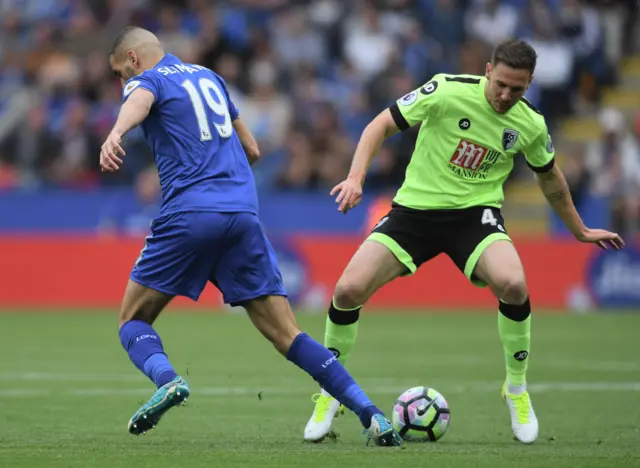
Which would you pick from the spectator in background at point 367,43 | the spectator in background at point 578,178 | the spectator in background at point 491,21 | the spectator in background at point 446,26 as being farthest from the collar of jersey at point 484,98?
the spectator in background at point 491,21

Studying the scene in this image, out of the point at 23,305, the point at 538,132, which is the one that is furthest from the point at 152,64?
the point at 23,305

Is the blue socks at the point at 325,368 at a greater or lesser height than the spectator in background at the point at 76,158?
greater

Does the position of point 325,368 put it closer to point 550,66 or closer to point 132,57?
point 132,57

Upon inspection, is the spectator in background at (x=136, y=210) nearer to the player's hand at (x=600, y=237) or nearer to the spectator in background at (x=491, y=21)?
the spectator in background at (x=491, y=21)

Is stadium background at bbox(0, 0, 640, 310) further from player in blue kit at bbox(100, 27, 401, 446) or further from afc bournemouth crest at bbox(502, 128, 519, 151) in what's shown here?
player in blue kit at bbox(100, 27, 401, 446)

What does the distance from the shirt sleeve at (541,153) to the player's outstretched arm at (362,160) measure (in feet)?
2.97

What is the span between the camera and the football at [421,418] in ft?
25.2

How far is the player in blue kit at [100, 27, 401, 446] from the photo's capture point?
22.9 feet

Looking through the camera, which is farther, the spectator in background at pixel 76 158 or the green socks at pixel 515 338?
the spectator in background at pixel 76 158

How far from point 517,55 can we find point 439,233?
128cm

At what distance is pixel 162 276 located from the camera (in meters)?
7.03

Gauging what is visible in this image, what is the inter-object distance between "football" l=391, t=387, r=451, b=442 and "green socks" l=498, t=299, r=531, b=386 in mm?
551

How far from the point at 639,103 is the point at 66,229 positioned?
11.0 meters

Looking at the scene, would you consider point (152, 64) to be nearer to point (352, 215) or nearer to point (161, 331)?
point (161, 331)
